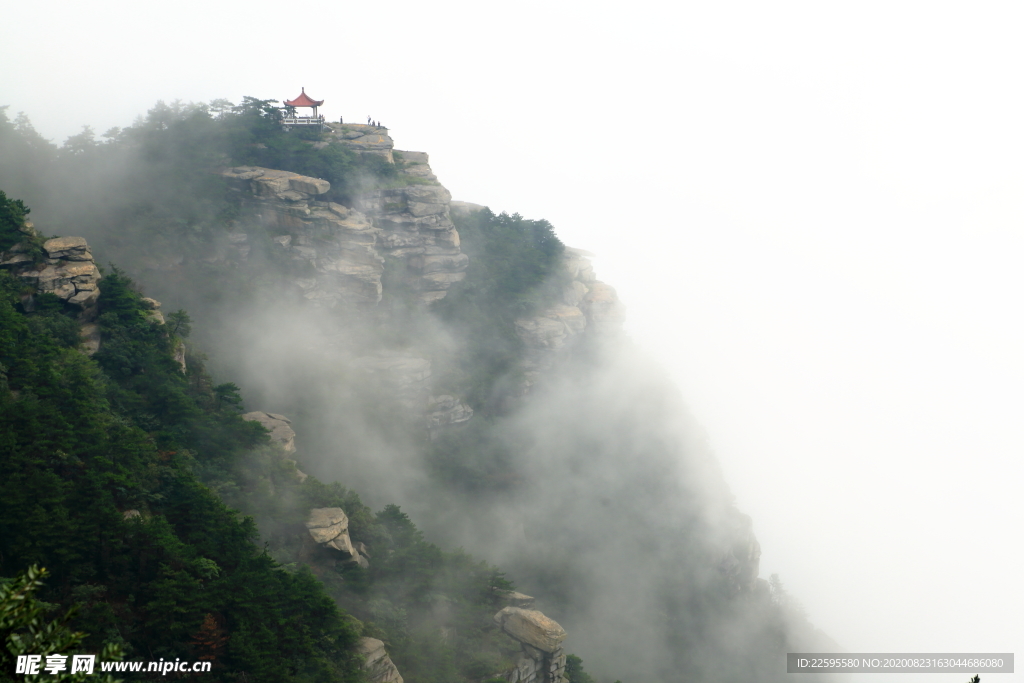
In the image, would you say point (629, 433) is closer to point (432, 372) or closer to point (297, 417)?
point (432, 372)

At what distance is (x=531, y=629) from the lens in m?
38.2

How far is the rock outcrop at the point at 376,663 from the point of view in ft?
93.5

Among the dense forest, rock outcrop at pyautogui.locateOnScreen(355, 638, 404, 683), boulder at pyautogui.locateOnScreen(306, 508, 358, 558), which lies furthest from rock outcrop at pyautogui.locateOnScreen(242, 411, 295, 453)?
rock outcrop at pyautogui.locateOnScreen(355, 638, 404, 683)

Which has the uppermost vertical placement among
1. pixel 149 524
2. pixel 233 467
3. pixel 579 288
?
pixel 579 288

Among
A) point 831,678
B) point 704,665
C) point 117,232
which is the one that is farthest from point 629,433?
point 117,232

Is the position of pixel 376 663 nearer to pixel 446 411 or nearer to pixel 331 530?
pixel 331 530

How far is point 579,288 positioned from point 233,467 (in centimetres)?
5610

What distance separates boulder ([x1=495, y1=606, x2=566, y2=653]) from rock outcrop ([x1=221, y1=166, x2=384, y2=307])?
36490 millimetres

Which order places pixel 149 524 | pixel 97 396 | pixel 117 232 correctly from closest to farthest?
1. pixel 149 524
2. pixel 97 396
3. pixel 117 232

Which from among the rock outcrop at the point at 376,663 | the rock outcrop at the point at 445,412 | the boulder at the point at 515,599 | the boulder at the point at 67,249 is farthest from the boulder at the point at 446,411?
the boulder at the point at 67,249

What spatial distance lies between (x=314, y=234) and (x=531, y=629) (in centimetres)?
4331

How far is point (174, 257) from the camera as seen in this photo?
5378cm

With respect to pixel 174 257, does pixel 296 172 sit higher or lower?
higher

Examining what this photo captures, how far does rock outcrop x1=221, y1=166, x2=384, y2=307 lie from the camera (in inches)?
2360
